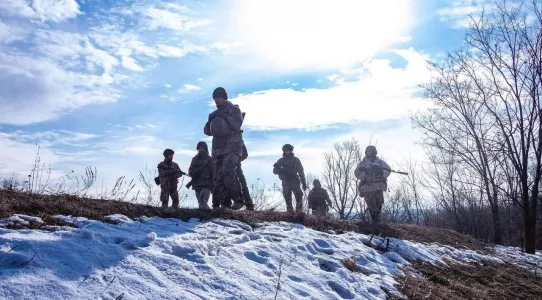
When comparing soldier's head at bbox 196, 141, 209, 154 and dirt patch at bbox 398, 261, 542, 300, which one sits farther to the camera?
soldier's head at bbox 196, 141, 209, 154

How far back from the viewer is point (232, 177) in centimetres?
628

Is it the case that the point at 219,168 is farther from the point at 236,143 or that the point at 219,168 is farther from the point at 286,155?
the point at 286,155

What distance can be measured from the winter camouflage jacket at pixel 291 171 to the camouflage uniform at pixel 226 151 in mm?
3730

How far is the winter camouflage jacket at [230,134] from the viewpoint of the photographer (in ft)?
20.6

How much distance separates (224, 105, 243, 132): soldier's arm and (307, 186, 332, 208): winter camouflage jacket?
576 centimetres

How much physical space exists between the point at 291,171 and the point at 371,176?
92.3 inches

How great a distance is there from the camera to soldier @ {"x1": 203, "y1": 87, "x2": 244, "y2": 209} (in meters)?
6.26

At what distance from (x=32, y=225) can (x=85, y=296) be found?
4.39ft

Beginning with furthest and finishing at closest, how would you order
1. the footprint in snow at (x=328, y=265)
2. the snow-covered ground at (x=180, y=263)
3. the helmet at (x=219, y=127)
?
the helmet at (x=219, y=127)
the footprint in snow at (x=328, y=265)
the snow-covered ground at (x=180, y=263)

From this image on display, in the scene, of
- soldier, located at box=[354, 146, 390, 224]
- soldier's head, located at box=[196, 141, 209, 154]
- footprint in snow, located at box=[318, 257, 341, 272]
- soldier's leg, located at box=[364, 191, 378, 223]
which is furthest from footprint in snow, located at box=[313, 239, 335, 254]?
soldier's head, located at box=[196, 141, 209, 154]

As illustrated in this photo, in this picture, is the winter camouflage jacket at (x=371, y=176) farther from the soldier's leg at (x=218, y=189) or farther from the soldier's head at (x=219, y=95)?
the soldier's head at (x=219, y=95)

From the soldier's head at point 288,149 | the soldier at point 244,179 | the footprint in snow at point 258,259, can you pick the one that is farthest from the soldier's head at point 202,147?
the footprint in snow at point 258,259

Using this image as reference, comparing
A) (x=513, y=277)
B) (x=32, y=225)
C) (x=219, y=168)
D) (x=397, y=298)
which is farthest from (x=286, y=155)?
(x=32, y=225)

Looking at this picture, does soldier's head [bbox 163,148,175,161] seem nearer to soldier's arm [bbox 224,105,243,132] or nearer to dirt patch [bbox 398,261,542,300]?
soldier's arm [bbox 224,105,243,132]
